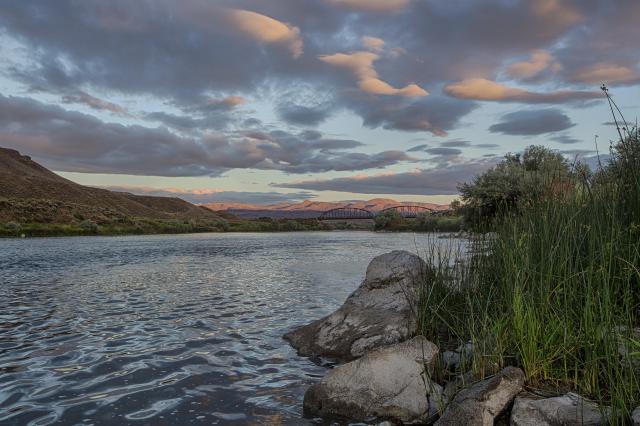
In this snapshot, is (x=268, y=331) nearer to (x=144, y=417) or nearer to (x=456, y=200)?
(x=144, y=417)

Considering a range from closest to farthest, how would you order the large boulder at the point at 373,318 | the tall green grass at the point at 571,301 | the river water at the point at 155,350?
the tall green grass at the point at 571,301, the river water at the point at 155,350, the large boulder at the point at 373,318

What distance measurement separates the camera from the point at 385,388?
7586mm

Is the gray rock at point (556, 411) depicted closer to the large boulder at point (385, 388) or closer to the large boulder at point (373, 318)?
the large boulder at point (385, 388)

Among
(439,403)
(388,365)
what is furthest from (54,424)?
(439,403)

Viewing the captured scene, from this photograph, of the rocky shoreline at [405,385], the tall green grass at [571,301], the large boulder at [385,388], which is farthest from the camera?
the large boulder at [385,388]

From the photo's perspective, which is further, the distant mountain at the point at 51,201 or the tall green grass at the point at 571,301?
the distant mountain at the point at 51,201

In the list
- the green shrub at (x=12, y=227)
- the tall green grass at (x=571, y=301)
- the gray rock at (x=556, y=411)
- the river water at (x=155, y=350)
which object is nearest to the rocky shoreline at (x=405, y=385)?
the gray rock at (x=556, y=411)

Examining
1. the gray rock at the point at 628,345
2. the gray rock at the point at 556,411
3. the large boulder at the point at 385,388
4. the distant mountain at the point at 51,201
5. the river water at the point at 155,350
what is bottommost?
the river water at the point at 155,350

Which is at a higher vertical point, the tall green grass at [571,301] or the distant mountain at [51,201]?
the distant mountain at [51,201]

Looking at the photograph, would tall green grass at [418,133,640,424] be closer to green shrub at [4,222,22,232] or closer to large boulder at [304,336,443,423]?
large boulder at [304,336,443,423]

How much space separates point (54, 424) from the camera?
7152 mm

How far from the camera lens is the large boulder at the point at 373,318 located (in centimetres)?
1066

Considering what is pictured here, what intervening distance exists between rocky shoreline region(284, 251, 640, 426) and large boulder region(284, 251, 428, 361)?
0.03 metres

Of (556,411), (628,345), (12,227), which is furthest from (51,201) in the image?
(628,345)
